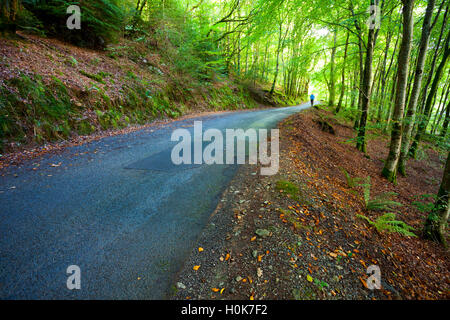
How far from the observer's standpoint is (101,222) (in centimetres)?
277

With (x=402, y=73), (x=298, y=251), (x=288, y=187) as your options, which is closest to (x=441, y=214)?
(x=288, y=187)

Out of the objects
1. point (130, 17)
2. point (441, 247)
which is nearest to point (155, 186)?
point (441, 247)

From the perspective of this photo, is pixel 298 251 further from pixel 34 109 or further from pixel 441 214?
pixel 34 109

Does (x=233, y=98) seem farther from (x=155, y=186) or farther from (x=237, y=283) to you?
(x=237, y=283)

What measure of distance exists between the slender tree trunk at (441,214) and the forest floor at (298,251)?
0.66 ft

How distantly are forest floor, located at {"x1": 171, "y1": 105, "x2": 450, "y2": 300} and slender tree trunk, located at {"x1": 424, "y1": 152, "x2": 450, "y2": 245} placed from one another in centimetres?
20

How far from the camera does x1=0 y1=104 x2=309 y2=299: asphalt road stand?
1.94 metres

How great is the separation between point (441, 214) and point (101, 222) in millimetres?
6526

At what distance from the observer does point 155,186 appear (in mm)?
3861

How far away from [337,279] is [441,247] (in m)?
3.59

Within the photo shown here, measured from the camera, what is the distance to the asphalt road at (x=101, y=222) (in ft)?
6.38

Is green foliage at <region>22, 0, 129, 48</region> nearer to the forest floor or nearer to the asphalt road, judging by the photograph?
the asphalt road

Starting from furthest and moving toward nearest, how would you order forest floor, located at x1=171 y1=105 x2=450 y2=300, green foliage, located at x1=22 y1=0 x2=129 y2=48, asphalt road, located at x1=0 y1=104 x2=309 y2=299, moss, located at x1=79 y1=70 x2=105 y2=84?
green foliage, located at x1=22 y1=0 x2=129 y2=48
moss, located at x1=79 y1=70 x2=105 y2=84
forest floor, located at x1=171 y1=105 x2=450 y2=300
asphalt road, located at x1=0 y1=104 x2=309 y2=299

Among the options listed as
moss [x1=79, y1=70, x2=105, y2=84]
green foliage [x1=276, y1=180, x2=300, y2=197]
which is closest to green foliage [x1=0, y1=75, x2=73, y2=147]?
moss [x1=79, y1=70, x2=105, y2=84]
